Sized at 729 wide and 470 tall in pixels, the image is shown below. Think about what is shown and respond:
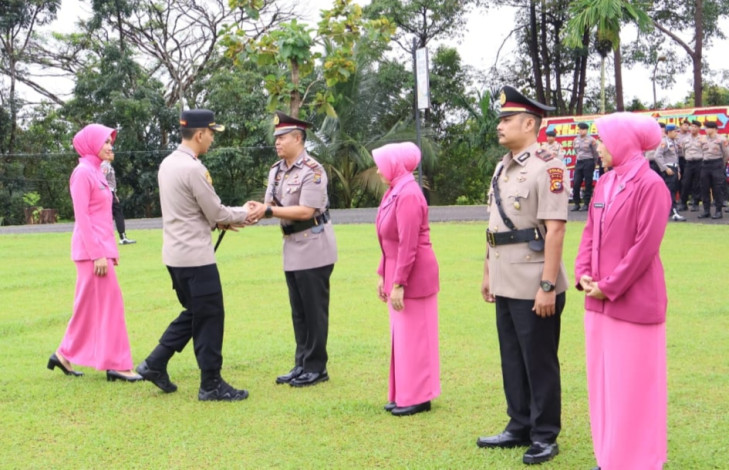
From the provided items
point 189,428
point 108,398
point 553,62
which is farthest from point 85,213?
point 553,62

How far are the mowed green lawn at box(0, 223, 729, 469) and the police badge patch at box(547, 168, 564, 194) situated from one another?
148cm

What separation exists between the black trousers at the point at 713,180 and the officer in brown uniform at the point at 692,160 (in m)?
0.46

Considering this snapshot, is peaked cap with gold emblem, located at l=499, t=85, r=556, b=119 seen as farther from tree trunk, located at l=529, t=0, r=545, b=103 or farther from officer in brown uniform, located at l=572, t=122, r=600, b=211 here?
tree trunk, located at l=529, t=0, r=545, b=103

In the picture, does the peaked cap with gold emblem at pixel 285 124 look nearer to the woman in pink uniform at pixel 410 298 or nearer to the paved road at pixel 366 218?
the woman in pink uniform at pixel 410 298

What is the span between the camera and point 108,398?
19.9ft

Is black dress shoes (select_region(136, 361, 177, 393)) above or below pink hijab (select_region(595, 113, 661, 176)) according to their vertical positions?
below

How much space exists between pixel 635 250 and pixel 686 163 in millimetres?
15617

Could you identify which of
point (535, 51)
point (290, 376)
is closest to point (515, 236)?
point (290, 376)

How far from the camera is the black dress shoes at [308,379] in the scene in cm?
628

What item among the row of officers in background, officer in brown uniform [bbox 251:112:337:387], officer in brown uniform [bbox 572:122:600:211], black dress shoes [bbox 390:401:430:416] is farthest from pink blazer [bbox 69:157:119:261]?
officer in brown uniform [bbox 572:122:600:211]

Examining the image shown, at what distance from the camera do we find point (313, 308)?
6.27 meters

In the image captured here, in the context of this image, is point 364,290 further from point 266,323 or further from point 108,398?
point 108,398

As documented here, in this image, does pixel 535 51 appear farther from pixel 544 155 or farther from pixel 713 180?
pixel 544 155

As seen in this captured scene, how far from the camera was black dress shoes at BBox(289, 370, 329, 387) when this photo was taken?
20.6 feet
